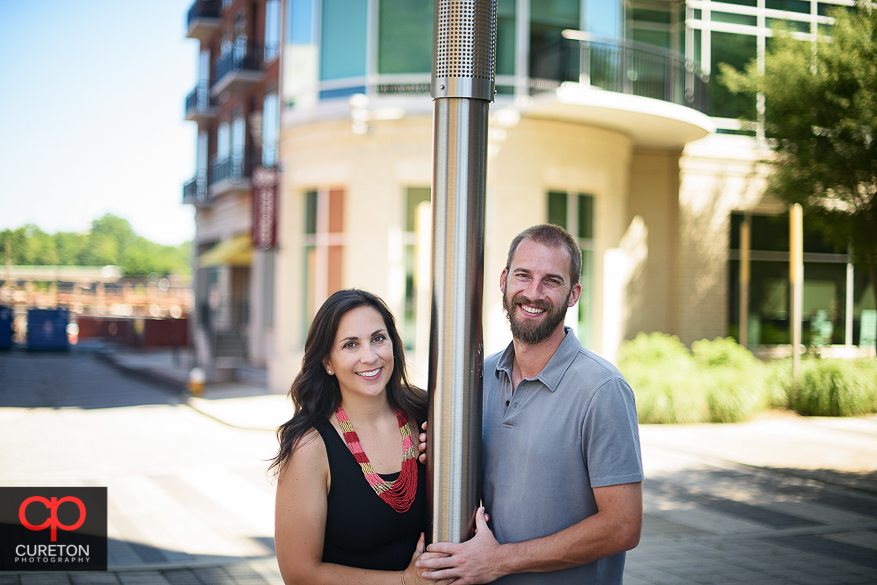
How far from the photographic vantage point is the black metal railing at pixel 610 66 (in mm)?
16562

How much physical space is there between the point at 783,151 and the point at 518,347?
12.3 meters

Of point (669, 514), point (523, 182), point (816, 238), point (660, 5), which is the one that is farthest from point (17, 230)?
point (816, 238)

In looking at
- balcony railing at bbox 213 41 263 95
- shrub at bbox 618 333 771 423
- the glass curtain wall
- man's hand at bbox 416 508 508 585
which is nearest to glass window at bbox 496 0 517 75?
the glass curtain wall

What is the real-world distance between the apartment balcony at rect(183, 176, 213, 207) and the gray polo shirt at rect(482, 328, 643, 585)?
1198 inches

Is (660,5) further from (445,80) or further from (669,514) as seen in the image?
(445,80)

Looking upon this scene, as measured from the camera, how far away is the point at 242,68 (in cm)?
2600

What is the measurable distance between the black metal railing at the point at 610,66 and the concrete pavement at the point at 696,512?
7.99 m

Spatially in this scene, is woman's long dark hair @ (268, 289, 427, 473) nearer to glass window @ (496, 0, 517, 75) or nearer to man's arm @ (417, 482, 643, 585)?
man's arm @ (417, 482, 643, 585)

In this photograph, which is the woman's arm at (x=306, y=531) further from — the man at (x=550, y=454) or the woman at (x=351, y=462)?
the man at (x=550, y=454)

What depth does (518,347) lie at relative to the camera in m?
2.70

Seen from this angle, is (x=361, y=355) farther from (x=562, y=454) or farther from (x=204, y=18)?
(x=204, y=18)

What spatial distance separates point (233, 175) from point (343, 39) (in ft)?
36.9

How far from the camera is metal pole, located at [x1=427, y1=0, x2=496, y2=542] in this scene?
2277mm

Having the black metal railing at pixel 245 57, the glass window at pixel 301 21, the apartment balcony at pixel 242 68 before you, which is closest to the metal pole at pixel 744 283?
the glass window at pixel 301 21
